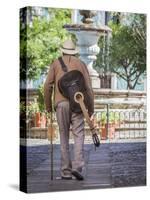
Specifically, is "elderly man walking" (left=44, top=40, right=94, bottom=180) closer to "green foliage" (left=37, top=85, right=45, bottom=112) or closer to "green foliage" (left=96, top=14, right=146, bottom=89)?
"green foliage" (left=37, top=85, right=45, bottom=112)

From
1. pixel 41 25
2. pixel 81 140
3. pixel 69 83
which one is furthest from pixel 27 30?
pixel 81 140

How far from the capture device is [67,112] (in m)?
11.1

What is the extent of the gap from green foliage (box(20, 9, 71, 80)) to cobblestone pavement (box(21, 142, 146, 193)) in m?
1.04

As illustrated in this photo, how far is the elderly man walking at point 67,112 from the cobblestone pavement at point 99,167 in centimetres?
9

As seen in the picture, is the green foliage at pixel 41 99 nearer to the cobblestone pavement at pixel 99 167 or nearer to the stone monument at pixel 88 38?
the cobblestone pavement at pixel 99 167

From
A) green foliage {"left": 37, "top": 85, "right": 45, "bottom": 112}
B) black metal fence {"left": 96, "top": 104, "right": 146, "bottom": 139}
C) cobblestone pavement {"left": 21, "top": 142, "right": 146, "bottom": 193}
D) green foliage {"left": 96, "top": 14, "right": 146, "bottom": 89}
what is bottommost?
cobblestone pavement {"left": 21, "top": 142, "right": 146, "bottom": 193}

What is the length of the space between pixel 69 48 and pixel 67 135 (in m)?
1.17

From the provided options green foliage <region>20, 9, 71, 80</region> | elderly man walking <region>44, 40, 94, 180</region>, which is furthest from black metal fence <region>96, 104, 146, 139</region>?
green foliage <region>20, 9, 71, 80</region>

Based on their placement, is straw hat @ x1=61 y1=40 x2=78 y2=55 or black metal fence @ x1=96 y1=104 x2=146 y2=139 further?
black metal fence @ x1=96 y1=104 x2=146 y2=139

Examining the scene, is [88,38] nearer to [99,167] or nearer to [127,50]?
[127,50]

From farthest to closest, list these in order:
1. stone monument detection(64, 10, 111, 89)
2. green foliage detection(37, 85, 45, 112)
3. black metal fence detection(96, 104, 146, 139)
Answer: black metal fence detection(96, 104, 146, 139), stone monument detection(64, 10, 111, 89), green foliage detection(37, 85, 45, 112)

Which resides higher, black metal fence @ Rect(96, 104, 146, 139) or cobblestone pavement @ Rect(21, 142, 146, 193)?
black metal fence @ Rect(96, 104, 146, 139)

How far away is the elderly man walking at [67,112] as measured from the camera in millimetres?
11039

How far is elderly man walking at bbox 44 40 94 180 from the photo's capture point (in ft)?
36.2
